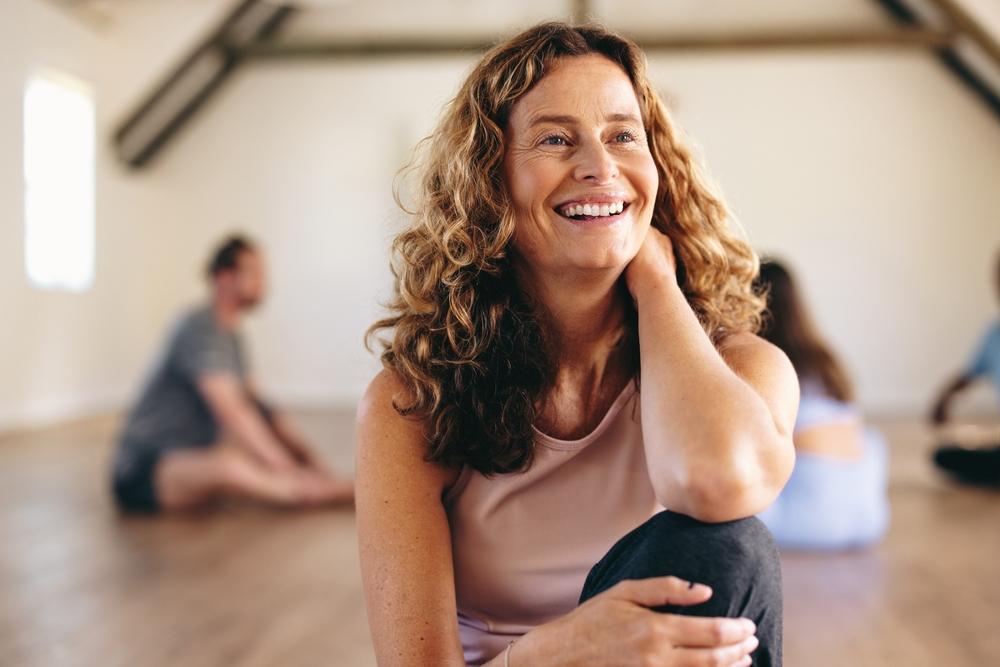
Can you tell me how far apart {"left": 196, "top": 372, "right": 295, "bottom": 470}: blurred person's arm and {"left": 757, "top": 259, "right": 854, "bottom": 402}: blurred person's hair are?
1.96 m

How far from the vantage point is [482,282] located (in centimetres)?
132

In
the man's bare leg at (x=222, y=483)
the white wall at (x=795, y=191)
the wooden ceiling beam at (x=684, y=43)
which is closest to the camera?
the man's bare leg at (x=222, y=483)

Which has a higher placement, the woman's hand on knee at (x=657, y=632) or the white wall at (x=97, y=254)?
the white wall at (x=97, y=254)

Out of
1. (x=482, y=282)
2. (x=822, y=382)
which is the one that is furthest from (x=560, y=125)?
(x=822, y=382)

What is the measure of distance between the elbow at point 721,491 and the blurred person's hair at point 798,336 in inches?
87.8

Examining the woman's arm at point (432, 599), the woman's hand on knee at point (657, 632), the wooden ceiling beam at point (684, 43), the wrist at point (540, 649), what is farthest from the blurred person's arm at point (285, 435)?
the wooden ceiling beam at point (684, 43)

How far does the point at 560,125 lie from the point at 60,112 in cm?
688

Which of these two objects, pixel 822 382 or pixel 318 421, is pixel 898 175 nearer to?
pixel 318 421

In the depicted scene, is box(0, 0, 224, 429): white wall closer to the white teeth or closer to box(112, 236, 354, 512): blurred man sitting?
box(112, 236, 354, 512): blurred man sitting

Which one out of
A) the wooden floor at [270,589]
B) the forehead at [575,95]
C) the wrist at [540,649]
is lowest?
the wooden floor at [270,589]

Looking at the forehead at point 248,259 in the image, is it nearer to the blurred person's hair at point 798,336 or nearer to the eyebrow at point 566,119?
the blurred person's hair at point 798,336

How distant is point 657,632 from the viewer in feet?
3.29

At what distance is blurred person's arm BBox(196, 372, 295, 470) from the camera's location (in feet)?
12.6

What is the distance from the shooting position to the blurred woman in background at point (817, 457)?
325cm
